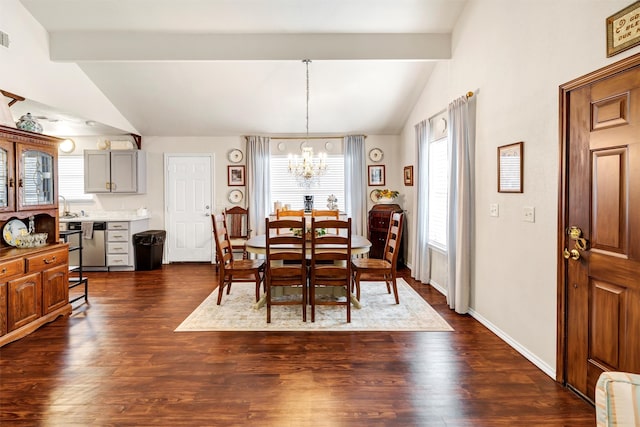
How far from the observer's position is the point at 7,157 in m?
3.28

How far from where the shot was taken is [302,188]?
6781 millimetres

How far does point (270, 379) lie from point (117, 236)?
15.2ft

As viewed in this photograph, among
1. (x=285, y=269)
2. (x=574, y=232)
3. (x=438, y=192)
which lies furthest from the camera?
(x=438, y=192)

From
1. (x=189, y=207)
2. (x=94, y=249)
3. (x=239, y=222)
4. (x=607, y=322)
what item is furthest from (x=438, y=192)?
(x=94, y=249)

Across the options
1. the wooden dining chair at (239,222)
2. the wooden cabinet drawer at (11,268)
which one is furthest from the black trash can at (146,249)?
the wooden cabinet drawer at (11,268)

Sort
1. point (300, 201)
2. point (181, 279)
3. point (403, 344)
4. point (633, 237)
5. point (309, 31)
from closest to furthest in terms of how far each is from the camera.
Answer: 1. point (633, 237)
2. point (403, 344)
3. point (309, 31)
4. point (181, 279)
5. point (300, 201)

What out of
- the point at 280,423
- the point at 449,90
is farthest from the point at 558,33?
the point at 280,423

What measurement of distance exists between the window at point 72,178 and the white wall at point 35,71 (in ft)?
6.38

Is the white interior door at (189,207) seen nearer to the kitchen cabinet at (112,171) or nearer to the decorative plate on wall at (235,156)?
the decorative plate on wall at (235,156)

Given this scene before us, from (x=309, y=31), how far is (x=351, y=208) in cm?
320

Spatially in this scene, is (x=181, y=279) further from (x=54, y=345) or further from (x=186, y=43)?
(x=186, y=43)

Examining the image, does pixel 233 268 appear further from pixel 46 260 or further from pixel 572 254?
pixel 572 254

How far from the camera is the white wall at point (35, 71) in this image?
3574mm

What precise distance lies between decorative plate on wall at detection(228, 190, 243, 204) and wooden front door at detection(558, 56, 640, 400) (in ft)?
17.2
